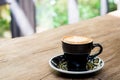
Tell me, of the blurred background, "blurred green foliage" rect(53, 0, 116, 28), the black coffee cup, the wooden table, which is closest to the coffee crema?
the black coffee cup

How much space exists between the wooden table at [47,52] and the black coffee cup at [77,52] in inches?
1.6

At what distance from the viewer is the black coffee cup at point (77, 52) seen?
2.91ft

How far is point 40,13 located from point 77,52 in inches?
92.4

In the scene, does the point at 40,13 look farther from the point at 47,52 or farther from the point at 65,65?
the point at 65,65

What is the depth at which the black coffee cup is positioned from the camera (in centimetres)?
89

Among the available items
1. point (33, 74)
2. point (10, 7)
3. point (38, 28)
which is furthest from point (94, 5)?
point (33, 74)

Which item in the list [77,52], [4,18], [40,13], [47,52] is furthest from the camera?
[40,13]

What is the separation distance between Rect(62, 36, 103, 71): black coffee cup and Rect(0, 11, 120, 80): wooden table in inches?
1.6

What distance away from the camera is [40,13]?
3.19 metres

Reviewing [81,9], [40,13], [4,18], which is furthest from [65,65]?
[81,9]

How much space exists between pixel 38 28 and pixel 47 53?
2074 mm

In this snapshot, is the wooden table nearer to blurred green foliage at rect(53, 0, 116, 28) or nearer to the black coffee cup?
the black coffee cup

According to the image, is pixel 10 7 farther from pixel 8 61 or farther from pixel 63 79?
pixel 63 79

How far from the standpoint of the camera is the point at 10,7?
285 centimetres
